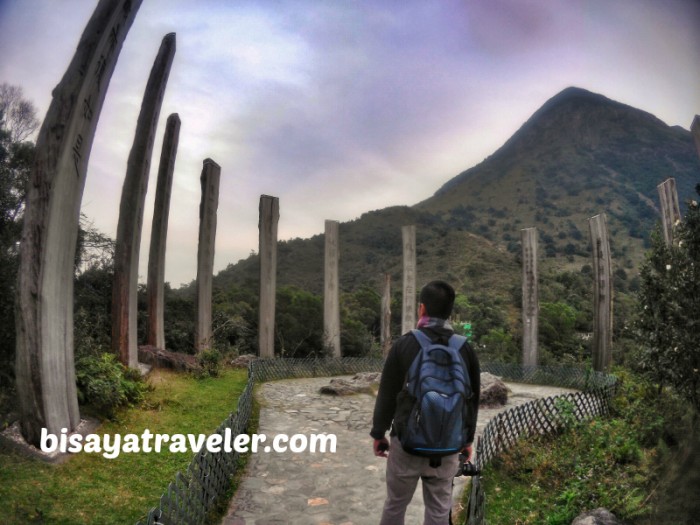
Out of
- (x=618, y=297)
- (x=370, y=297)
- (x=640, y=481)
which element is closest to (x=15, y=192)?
(x=640, y=481)

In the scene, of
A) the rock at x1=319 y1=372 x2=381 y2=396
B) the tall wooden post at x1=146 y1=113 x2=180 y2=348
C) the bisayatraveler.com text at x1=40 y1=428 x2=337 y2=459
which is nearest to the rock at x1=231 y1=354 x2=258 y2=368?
the tall wooden post at x1=146 y1=113 x2=180 y2=348

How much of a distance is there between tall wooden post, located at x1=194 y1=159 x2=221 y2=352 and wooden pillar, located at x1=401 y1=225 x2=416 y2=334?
7.71 metres

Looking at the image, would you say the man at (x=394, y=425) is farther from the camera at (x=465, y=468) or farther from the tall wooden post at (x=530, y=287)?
the tall wooden post at (x=530, y=287)

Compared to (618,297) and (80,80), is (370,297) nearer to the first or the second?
(618,297)

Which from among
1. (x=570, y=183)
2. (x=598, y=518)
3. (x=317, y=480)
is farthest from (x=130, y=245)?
(x=570, y=183)

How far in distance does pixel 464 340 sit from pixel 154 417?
272 inches

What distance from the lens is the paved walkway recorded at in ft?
18.3

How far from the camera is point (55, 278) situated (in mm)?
6879

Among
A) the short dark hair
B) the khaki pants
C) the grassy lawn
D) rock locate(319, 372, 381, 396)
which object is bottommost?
rock locate(319, 372, 381, 396)

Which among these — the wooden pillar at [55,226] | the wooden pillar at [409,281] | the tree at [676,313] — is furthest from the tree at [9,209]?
the wooden pillar at [409,281]

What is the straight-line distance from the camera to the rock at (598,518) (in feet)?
17.1

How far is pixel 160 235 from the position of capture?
14469mm

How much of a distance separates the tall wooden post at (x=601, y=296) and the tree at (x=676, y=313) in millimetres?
7627

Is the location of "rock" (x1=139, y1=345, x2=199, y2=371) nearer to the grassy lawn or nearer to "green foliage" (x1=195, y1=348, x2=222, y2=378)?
"green foliage" (x1=195, y1=348, x2=222, y2=378)
